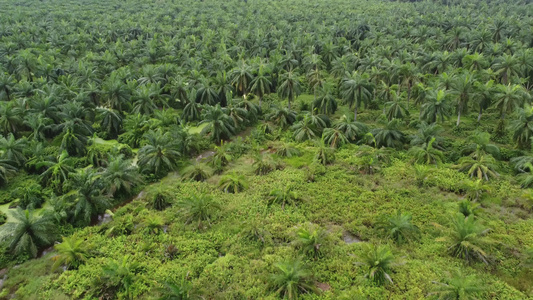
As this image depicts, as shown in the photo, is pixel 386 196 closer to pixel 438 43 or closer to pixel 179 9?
pixel 438 43

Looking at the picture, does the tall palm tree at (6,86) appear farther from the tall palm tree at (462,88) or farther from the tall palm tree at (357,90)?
the tall palm tree at (462,88)

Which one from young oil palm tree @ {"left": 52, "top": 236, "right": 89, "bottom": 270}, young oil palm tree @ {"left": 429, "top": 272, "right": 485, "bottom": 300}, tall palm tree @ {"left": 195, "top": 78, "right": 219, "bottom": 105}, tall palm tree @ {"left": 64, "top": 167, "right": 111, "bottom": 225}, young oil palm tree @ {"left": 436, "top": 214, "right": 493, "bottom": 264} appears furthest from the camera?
tall palm tree @ {"left": 195, "top": 78, "right": 219, "bottom": 105}

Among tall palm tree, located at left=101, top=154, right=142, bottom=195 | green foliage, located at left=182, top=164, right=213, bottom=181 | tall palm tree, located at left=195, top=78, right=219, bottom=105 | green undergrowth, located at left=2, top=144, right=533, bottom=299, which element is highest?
tall palm tree, located at left=195, top=78, right=219, bottom=105

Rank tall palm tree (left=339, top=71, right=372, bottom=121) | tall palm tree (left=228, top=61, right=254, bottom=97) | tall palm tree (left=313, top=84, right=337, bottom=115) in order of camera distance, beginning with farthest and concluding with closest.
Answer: tall palm tree (left=228, top=61, right=254, bottom=97), tall palm tree (left=313, top=84, right=337, bottom=115), tall palm tree (left=339, top=71, right=372, bottom=121)

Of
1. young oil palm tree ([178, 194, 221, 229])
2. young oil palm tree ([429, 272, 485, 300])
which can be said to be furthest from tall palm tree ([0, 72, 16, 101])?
young oil palm tree ([429, 272, 485, 300])

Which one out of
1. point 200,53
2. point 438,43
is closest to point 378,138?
point 200,53

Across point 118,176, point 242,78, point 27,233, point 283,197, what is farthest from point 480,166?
point 27,233

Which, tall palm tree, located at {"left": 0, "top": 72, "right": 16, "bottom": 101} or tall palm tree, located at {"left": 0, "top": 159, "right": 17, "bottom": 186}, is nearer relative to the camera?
tall palm tree, located at {"left": 0, "top": 159, "right": 17, "bottom": 186}

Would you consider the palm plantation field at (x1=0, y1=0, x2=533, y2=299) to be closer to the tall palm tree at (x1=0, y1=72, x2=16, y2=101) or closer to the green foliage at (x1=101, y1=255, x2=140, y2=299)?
the green foliage at (x1=101, y1=255, x2=140, y2=299)
